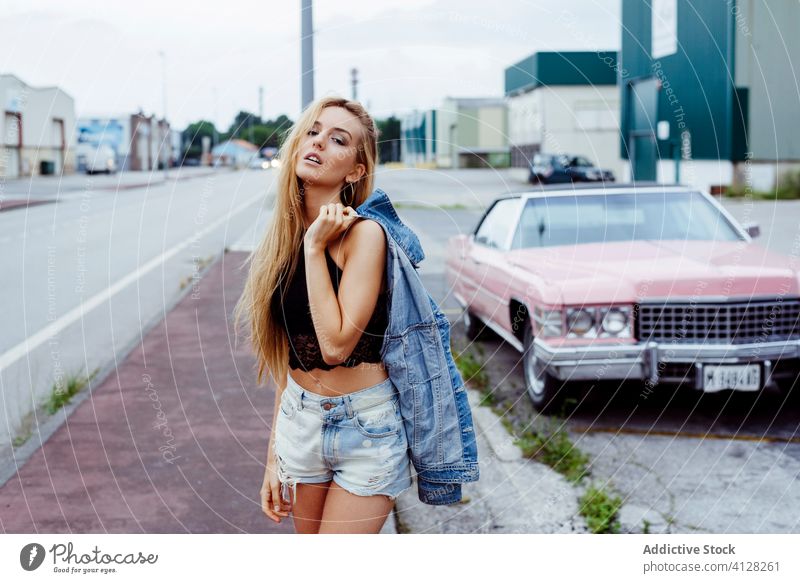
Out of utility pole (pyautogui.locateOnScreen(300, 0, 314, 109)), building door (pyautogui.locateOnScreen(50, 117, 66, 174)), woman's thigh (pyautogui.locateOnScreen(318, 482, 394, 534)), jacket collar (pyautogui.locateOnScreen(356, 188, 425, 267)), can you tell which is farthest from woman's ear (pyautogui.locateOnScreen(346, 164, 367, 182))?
building door (pyautogui.locateOnScreen(50, 117, 66, 174))

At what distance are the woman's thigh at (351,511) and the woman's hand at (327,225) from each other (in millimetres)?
682

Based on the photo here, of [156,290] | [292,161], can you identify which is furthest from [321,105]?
[156,290]

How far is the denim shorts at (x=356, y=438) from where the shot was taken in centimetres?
255

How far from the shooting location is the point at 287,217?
266 centimetres

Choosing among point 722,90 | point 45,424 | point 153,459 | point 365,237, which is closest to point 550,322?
point 153,459

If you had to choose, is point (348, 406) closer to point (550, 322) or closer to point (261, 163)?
point (550, 322)

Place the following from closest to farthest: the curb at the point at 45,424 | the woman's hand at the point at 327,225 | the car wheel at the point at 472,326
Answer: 1. the woman's hand at the point at 327,225
2. the curb at the point at 45,424
3. the car wheel at the point at 472,326

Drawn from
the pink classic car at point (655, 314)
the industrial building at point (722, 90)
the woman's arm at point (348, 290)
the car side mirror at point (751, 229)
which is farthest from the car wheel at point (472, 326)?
the industrial building at point (722, 90)

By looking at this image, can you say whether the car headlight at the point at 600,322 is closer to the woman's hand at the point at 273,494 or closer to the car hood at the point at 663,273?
the car hood at the point at 663,273

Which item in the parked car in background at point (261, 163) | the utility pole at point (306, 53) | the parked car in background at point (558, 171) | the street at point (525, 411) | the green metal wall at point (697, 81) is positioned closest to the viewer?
the utility pole at point (306, 53)

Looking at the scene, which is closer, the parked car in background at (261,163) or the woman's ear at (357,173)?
Answer: the woman's ear at (357,173)

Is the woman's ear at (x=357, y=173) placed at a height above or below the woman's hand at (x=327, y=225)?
above

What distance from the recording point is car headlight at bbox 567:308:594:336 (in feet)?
18.7
